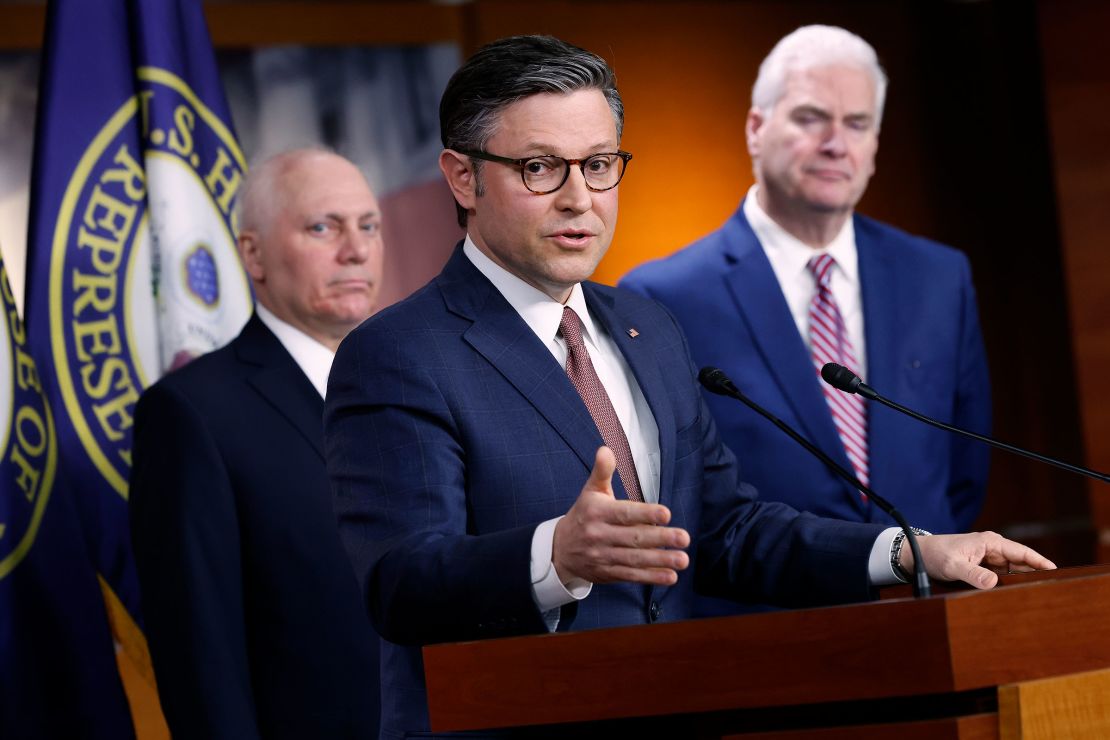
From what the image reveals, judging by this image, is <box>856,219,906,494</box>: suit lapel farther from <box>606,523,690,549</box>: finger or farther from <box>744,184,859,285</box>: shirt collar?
<box>606,523,690,549</box>: finger

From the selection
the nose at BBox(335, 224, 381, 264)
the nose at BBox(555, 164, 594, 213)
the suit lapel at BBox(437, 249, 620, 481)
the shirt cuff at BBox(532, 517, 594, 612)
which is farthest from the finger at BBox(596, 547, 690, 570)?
the nose at BBox(335, 224, 381, 264)

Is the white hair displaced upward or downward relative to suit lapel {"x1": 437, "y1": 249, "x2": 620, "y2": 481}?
upward

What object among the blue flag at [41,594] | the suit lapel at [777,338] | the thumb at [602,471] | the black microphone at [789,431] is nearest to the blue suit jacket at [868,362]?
the suit lapel at [777,338]

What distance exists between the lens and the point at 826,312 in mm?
3256

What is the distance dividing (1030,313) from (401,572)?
4347 millimetres

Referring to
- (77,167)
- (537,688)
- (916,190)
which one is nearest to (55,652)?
(77,167)

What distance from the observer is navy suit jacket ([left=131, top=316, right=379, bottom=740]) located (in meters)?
2.76

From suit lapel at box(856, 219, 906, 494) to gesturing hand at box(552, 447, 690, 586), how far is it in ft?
5.53

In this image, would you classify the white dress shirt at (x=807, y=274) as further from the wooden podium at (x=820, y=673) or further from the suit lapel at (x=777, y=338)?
the wooden podium at (x=820, y=673)

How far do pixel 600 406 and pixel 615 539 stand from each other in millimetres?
541

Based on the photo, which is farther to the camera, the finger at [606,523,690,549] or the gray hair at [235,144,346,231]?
the gray hair at [235,144,346,231]

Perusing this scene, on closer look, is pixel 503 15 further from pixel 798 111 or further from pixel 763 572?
pixel 763 572

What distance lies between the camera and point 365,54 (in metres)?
4.78

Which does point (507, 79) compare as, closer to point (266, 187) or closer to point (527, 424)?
point (527, 424)
